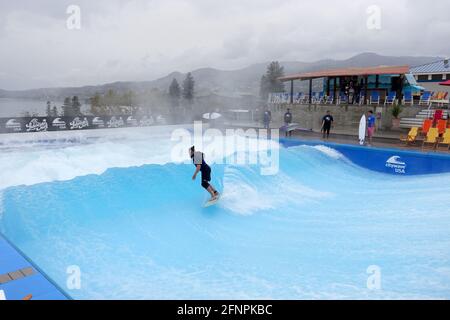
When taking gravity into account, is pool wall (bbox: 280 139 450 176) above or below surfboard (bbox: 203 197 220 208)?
above

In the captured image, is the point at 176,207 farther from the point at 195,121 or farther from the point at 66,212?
the point at 195,121

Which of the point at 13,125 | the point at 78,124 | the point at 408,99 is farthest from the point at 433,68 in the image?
the point at 13,125

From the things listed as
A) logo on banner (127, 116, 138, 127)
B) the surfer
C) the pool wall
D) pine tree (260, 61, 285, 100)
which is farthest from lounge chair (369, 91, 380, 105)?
pine tree (260, 61, 285, 100)

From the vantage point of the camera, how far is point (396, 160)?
1054cm

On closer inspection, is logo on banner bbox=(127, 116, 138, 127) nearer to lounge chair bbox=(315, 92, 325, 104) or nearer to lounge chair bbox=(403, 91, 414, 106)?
lounge chair bbox=(315, 92, 325, 104)

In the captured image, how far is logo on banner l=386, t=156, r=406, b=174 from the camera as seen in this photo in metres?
10.4

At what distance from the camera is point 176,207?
736 centimetres

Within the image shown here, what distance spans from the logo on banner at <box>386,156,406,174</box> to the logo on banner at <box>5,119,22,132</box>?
43.3ft

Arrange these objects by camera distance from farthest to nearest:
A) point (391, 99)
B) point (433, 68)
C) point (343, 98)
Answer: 1. point (433, 68)
2. point (343, 98)
3. point (391, 99)

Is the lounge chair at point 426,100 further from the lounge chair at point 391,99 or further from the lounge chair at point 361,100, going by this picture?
the lounge chair at point 361,100

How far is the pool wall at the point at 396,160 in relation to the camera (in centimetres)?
988

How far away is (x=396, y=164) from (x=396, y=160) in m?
0.12

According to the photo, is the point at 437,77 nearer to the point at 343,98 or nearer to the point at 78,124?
the point at 343,98

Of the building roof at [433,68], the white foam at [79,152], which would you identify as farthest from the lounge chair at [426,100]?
the building roof at [433,68]
